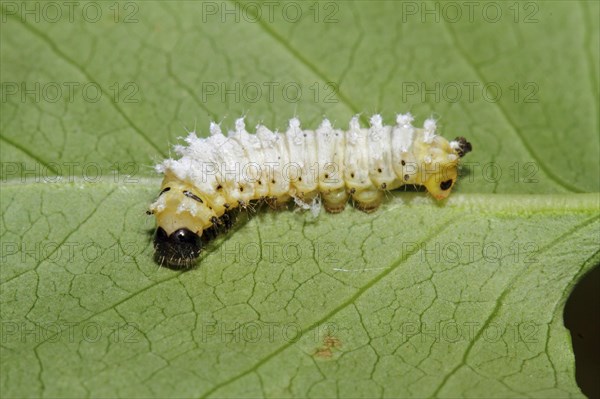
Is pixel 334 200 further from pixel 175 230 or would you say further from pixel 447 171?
pixel 175 230

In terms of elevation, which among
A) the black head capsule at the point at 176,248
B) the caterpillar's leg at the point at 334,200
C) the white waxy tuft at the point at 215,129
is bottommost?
the black head capsule at the point at 176,248

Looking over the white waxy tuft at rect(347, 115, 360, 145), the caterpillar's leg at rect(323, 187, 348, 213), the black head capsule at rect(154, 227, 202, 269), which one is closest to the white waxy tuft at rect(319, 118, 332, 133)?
the white waxy tuft at rect(347, 115, 360, 145)

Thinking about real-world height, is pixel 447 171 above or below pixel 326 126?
below

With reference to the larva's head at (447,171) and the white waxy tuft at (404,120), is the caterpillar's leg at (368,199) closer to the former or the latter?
the larva's head at (447,171)

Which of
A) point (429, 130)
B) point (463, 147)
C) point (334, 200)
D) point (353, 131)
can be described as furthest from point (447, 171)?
point (334, 200)

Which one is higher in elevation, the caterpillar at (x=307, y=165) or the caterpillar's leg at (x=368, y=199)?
the caterpillar at (x=307, y=165)

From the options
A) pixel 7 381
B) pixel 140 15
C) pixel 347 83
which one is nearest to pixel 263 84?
pixel 347 83

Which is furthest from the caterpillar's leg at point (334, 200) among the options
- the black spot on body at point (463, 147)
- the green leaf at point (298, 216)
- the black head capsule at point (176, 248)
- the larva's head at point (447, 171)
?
the black head capsule at point (176, 248)
